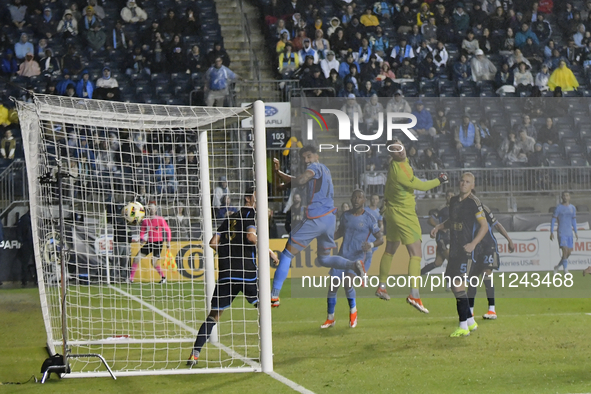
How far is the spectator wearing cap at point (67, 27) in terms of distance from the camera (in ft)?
72.4

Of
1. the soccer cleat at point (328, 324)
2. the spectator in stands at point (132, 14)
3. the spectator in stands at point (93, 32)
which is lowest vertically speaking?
the soccer cleat at point (328, 324)

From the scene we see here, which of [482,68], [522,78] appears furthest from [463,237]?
[482,68]

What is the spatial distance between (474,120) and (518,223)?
3574 millimetres

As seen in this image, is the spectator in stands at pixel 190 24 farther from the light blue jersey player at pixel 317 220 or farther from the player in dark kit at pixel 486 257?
the player in dark kit at pixel 486 257

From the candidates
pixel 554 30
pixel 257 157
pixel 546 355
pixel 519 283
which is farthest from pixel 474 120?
pixel 257 157

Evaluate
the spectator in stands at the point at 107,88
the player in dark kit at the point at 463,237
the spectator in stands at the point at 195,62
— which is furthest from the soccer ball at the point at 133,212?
the spectator in stands at the point at 195,62

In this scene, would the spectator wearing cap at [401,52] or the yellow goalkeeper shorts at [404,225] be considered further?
the spectator wearing cap at [401,52]

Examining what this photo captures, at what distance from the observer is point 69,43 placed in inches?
863

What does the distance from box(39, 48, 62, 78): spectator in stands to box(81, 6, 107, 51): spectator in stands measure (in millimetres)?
1261

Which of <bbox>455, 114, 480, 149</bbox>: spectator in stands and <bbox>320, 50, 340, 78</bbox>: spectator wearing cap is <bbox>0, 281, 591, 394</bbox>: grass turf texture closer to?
<bbox>455, 114, 480, 149</bbox>: spectator in stands

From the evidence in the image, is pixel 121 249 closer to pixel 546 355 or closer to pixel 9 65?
pixel 9 65

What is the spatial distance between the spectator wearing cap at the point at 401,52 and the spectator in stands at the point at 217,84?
5184mm

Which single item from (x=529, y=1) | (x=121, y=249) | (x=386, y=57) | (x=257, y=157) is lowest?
(x=121, y=249)

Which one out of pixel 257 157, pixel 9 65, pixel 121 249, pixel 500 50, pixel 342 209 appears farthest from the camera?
pixel 500 50
